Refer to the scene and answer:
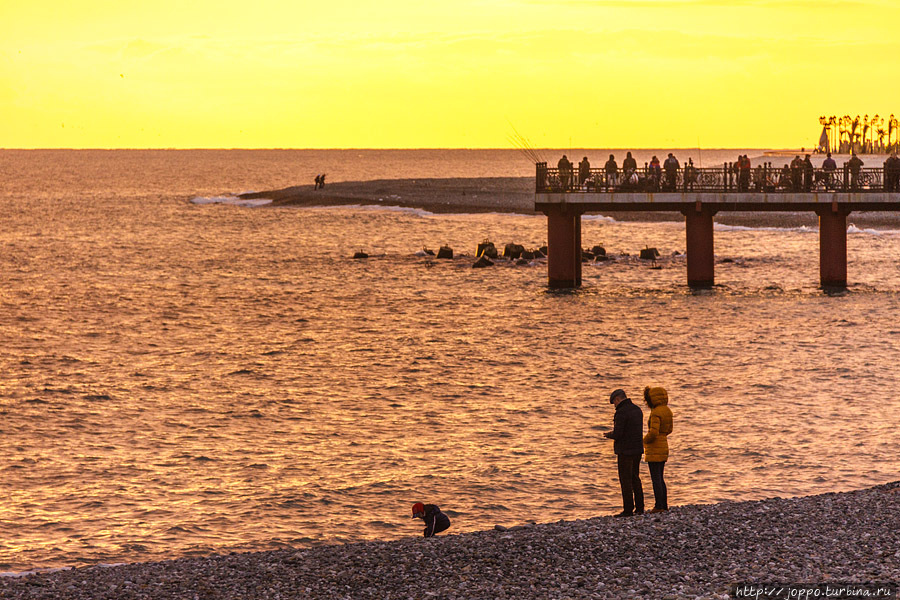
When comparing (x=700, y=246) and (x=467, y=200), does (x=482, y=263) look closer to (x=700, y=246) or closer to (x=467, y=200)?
(x=700, y=246)

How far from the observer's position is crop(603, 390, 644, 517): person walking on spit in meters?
14.4

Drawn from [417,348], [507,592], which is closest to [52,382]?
[417,348]

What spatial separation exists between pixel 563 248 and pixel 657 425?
30760mm

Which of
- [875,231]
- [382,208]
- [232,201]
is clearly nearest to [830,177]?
[875,231]

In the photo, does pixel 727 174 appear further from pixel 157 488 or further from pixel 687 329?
pixel 157 488

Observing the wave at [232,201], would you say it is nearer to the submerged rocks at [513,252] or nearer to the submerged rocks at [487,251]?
the submerged rocks at [487,251]

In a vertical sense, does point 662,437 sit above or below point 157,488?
above

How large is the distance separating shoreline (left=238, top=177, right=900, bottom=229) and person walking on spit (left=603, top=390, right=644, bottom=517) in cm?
6618

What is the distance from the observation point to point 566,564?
12484 mm

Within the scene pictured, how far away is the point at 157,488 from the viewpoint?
61.8 ft

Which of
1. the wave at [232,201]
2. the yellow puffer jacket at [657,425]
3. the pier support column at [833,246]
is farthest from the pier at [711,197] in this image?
the wave at [232,201]

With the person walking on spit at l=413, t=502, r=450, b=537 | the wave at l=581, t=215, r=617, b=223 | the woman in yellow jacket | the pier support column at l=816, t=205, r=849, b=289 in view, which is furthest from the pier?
the wave at l=581, t=215, r=617, b=223

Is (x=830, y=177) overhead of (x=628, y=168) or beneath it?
beneath

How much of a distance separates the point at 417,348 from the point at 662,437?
64.8 ft
